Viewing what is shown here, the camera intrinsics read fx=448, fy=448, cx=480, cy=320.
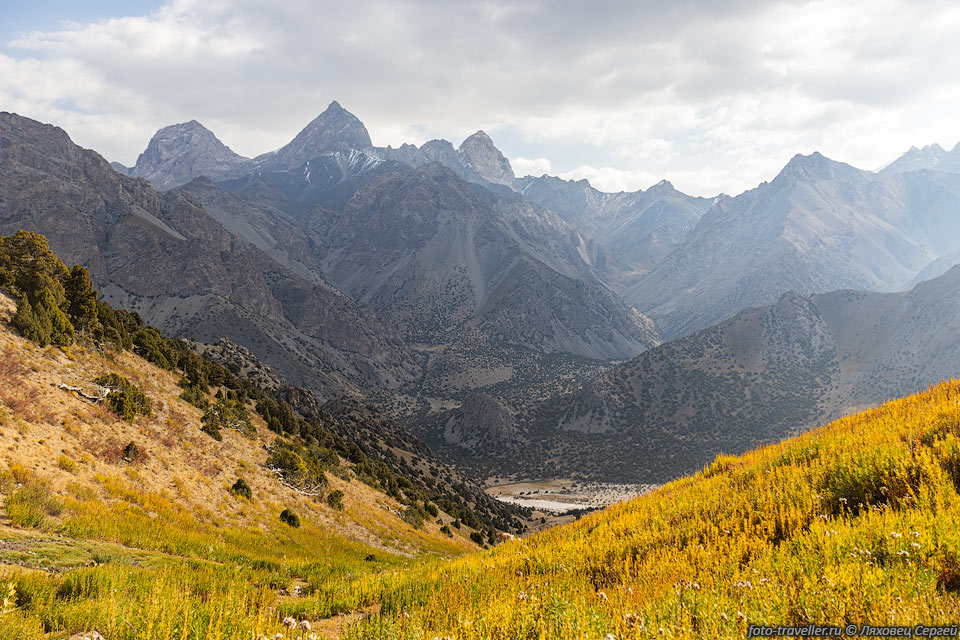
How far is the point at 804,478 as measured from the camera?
7773mm

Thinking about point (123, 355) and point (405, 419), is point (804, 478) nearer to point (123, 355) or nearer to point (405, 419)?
point (123, 355)

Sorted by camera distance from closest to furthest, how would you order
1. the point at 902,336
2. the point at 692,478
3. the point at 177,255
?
the point at 692,478 → the point at 902,336 → the point at 177,255

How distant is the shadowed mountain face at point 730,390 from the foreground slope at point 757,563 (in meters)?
99.2

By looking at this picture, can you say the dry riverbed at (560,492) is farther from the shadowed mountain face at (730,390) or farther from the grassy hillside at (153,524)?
the grassy hillside at (153,524)

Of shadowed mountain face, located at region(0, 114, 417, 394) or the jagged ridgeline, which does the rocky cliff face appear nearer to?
shadowed mountain face, located at region(0, 114, 417, 394)

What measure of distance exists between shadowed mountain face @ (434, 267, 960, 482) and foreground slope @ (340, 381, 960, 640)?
326 feet

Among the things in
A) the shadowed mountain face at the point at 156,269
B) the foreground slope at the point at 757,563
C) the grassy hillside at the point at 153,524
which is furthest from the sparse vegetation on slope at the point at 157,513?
the shadowed mountain face at the point at 156,269

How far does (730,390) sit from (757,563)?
5751 inches

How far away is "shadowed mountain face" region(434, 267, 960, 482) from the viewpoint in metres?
112

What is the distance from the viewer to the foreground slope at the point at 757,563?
13.8 feet

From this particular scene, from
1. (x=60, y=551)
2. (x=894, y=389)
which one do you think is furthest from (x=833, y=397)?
(x=60, y=551)

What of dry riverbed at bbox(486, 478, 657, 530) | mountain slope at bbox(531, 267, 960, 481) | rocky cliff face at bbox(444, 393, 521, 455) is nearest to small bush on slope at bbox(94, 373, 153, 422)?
dry riverbed at bbox(486, 478, 657, 530)

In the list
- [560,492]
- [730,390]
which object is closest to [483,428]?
[560,492]

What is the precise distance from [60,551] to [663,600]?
34.2 ft
